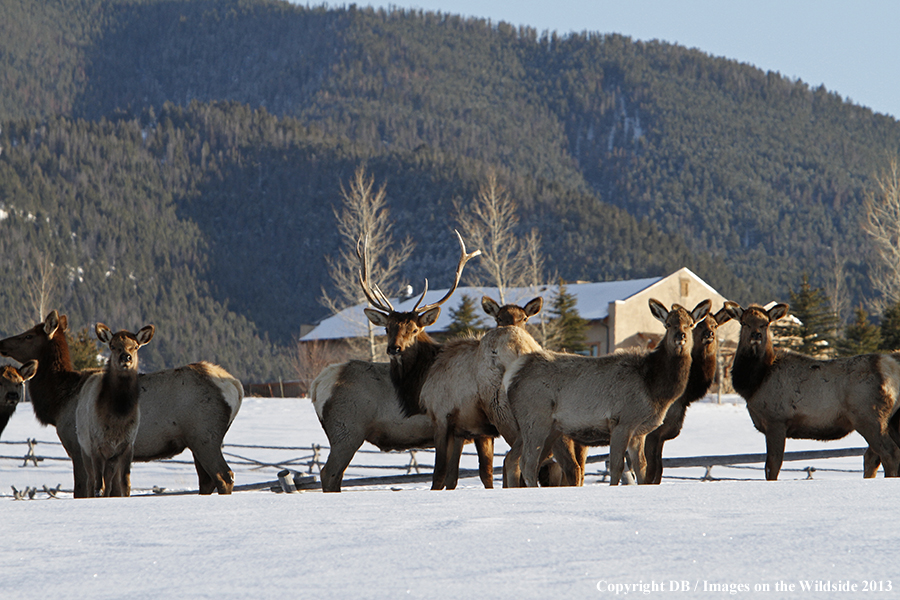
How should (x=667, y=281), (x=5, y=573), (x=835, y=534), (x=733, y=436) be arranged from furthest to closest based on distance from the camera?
(x=667, y=281) → (x=733, y=436) → (x=835, y=534) → (x=5, y=573)

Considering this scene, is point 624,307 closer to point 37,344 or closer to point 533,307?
point 533,307

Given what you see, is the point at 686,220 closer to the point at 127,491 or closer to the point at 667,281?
the point at 667,281

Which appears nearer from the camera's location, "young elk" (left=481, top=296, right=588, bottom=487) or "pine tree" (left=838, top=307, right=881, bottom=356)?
"young elk" (left=481, top=296, right=588, bottom=487)

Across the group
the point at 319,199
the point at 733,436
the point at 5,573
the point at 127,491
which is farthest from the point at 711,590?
the point at 319,199

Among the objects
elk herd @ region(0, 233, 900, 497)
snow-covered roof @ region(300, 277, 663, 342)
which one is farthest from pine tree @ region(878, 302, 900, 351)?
elk herd @ region(0, 233, 900, 497)

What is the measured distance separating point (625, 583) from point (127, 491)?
236 inches

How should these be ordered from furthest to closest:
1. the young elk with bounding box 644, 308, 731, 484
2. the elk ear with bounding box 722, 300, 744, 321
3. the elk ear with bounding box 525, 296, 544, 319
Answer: the elk ear with bounding box 525, 296, 544, 319
the elk ear with bounding box 722, 300, 744, 321
the young elk with bounding box 644, 308, 731, 484

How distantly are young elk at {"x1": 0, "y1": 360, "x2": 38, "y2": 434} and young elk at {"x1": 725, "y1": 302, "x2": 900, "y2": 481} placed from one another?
6.46m

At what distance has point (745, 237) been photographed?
181m

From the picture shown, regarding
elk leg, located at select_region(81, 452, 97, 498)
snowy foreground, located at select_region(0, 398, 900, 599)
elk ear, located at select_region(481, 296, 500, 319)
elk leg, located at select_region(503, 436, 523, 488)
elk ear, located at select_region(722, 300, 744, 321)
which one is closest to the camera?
snowy foreground, located at select_region(0, 398, 900, 599)

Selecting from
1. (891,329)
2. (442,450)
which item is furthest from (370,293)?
(891,329)

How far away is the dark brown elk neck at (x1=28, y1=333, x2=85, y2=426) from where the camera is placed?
980cm

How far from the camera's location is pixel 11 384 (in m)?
9.84

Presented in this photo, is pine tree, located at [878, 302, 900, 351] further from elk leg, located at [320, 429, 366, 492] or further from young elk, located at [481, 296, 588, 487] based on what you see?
elk leg, located at [320, 429, 366, 492]
